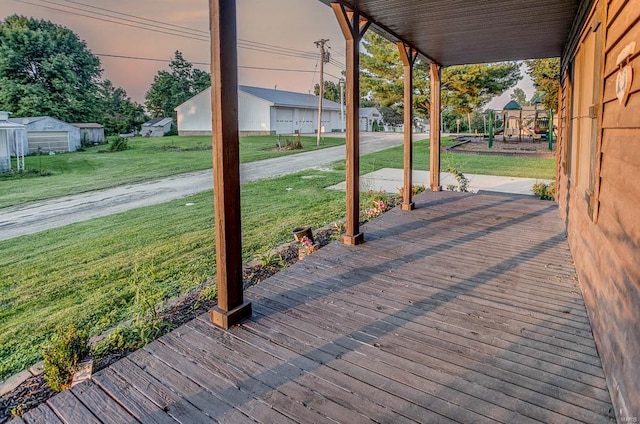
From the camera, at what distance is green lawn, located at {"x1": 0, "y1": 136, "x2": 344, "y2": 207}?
10117 mm

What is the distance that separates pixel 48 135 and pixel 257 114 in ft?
42.3

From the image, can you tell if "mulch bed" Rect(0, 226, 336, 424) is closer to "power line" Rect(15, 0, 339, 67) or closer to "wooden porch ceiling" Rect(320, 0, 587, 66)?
"wooden porch ceiling" Rect(320, 0, 587, 66)

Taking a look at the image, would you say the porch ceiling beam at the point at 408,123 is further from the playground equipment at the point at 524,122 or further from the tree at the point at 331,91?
the tree at the point at 331,91

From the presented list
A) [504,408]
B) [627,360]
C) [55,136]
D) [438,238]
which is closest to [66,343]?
[504,408]

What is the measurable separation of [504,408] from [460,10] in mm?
3850

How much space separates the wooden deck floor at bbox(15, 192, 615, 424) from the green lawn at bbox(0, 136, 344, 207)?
334 inches

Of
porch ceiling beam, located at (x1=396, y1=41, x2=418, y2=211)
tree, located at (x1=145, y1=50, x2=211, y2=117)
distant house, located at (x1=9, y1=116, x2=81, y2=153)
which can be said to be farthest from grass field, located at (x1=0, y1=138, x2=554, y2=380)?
tree, located at (x1=145, y1=50, x2=211, y2=117)

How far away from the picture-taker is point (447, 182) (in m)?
9.66

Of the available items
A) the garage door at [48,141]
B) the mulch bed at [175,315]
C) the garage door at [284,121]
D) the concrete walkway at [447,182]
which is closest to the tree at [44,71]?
the garage door at [48,141]

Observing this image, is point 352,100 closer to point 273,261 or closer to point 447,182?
point 273,261

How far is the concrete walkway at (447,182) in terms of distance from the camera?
8844 mm

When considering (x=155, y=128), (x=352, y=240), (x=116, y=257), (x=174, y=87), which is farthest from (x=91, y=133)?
(x=352, y=240)

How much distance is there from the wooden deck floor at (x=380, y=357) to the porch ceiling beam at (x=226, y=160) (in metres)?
0.17

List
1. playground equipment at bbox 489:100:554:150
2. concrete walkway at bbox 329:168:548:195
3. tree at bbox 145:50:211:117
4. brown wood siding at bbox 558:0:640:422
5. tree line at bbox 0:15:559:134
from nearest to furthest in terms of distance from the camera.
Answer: brown wood siding at bbox 558:0:640:422 < concrete walkway at bbox 329:168:548:195 < tree line at bbox 0:15:559:134 < playground equipment at bbox 489:100:554:150 < tree at bbox 145:50:211:117
